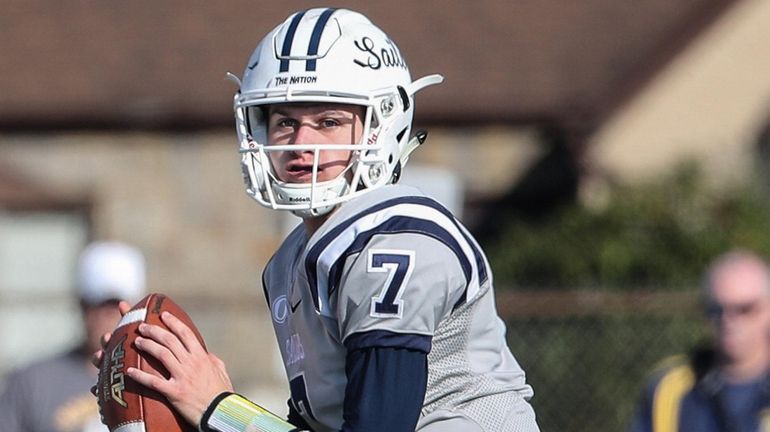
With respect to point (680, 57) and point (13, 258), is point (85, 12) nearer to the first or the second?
point (13, 258)

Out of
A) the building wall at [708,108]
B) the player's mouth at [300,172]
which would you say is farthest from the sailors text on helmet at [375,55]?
the building wall at [708,108]

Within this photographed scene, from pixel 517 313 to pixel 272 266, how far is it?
228 inches

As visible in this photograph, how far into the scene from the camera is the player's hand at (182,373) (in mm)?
3350

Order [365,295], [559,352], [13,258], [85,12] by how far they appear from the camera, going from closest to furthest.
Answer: [365,295], [559,352], [13,258], [85,12]

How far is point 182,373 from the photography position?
3.36m

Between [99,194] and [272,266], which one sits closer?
[272,266]

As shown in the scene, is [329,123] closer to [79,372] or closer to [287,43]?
[287,43]

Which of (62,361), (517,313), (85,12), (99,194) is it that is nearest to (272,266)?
(62,361)

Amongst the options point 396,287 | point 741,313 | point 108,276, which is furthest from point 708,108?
point 396,287

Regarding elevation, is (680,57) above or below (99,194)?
above

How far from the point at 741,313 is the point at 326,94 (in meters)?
3.08

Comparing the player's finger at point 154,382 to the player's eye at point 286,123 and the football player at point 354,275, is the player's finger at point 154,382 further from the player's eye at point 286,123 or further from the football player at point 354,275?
the player's eye at point 286,123

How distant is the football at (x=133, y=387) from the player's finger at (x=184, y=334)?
0.06ft

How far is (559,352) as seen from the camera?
9391 millimetres
